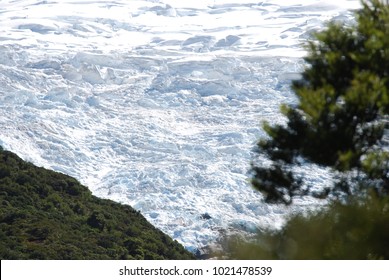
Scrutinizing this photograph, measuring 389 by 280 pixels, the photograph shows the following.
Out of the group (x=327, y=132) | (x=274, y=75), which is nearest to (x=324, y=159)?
(x=327, y=132)

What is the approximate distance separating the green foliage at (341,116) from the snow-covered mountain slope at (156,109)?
3390cm

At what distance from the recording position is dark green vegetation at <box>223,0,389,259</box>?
8297mm

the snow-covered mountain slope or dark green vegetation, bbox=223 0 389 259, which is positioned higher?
dark green vegetation, bbox=223 0 389 259

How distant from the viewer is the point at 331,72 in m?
10.0

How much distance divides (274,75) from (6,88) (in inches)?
1422

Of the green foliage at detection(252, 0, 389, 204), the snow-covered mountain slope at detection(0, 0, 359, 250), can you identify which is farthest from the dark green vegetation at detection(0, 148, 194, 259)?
the green foliage at detection(252, 0, 389, 204)

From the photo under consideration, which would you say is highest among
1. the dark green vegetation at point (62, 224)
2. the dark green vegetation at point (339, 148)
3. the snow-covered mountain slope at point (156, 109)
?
the dark green vegetation at point (339, 148)

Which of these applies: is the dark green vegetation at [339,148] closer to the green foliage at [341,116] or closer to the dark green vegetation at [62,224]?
the green foliage at [341,116]

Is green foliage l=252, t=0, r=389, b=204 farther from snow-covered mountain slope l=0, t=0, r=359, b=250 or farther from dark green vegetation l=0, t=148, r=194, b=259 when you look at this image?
snow-covered mountain slope l=0, t=0, r=359, b=250

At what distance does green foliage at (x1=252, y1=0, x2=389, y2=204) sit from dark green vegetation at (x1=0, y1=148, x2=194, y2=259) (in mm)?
14156

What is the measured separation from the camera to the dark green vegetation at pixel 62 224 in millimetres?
25719

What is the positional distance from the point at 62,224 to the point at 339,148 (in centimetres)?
2168

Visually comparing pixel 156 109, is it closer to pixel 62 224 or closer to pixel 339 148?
pixel 62 224

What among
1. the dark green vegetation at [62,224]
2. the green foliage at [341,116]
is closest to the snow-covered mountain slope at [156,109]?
the dark green vegetation at [62,224]
